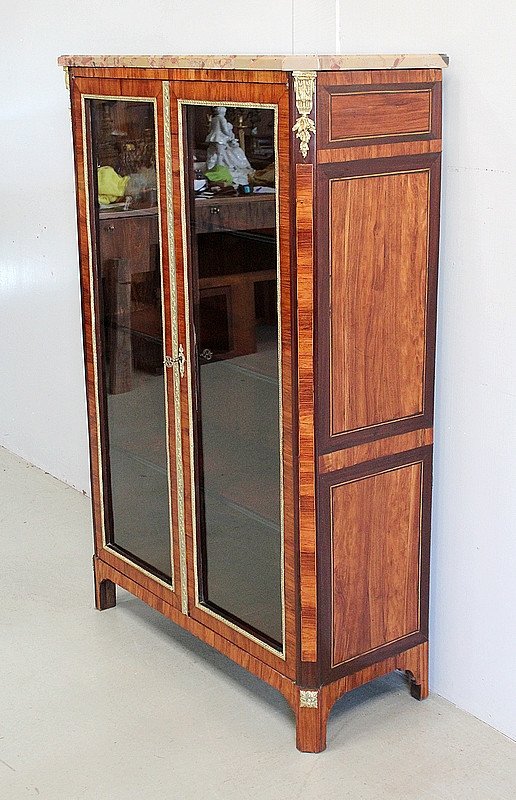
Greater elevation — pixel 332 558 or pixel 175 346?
pixel 175 346

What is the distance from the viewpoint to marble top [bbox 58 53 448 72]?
2.19m

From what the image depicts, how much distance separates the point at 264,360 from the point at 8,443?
8.42 ft

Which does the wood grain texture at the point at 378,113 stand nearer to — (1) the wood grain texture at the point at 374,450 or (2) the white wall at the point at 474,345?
(2) the white wall at the point at 474,345

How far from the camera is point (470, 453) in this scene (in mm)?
2646

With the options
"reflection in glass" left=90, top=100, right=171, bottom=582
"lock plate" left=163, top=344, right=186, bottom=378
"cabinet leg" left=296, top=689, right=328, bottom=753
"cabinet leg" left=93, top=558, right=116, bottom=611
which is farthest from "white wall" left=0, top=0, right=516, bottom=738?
"cabinet leg" left=93, top=558, right=116, bottom=611

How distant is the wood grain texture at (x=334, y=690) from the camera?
2590mm

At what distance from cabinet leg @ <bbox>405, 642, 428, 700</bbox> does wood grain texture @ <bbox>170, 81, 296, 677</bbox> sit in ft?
1.14

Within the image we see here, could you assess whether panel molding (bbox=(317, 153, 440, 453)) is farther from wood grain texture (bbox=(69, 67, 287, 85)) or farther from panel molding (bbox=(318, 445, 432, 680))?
wood grain texture (bbox=(69, 67, 287, 85))

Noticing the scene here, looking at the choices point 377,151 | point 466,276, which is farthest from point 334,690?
point 377,151

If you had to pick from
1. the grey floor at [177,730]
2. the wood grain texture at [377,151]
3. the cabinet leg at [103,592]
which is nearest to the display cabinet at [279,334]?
the wood grain texture at [377,151]

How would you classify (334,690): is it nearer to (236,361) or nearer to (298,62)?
(236,361)

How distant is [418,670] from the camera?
279cm

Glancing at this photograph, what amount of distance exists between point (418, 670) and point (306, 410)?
2.68ft

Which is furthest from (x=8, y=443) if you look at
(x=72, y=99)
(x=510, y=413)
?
(x=510, y=413)
